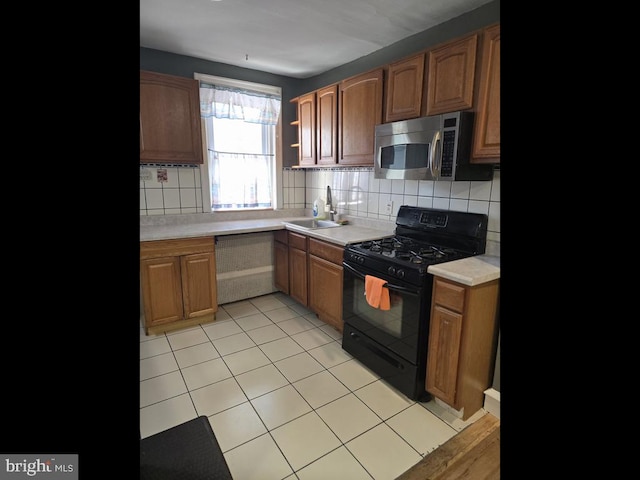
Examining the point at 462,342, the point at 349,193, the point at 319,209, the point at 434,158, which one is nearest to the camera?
the point at 462,342

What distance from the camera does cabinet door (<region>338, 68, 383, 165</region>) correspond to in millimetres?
2461

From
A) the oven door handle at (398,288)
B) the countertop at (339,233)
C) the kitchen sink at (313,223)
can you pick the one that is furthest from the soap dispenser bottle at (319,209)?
the oven door handle at (398,288)

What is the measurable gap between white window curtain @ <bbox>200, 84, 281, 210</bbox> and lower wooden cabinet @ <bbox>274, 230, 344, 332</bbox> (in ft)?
1.97

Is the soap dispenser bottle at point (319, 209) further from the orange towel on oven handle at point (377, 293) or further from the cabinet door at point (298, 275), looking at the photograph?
the orange towel on oven handle at point (377, 293)

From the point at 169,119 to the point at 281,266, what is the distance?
169 centimetres

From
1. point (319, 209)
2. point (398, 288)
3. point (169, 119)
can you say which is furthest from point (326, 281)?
point (169, 119)

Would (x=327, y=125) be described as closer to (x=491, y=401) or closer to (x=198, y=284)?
(x=198, y=284)

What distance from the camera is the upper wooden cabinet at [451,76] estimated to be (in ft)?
6.02

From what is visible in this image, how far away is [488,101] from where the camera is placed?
1.78m

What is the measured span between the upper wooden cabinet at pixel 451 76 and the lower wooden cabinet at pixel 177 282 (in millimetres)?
2045

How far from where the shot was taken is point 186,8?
2.15 metres

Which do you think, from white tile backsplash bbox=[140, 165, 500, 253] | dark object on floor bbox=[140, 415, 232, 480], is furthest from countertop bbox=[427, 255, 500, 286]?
dark object on floor bbox=[140, 415, 232, 480]
